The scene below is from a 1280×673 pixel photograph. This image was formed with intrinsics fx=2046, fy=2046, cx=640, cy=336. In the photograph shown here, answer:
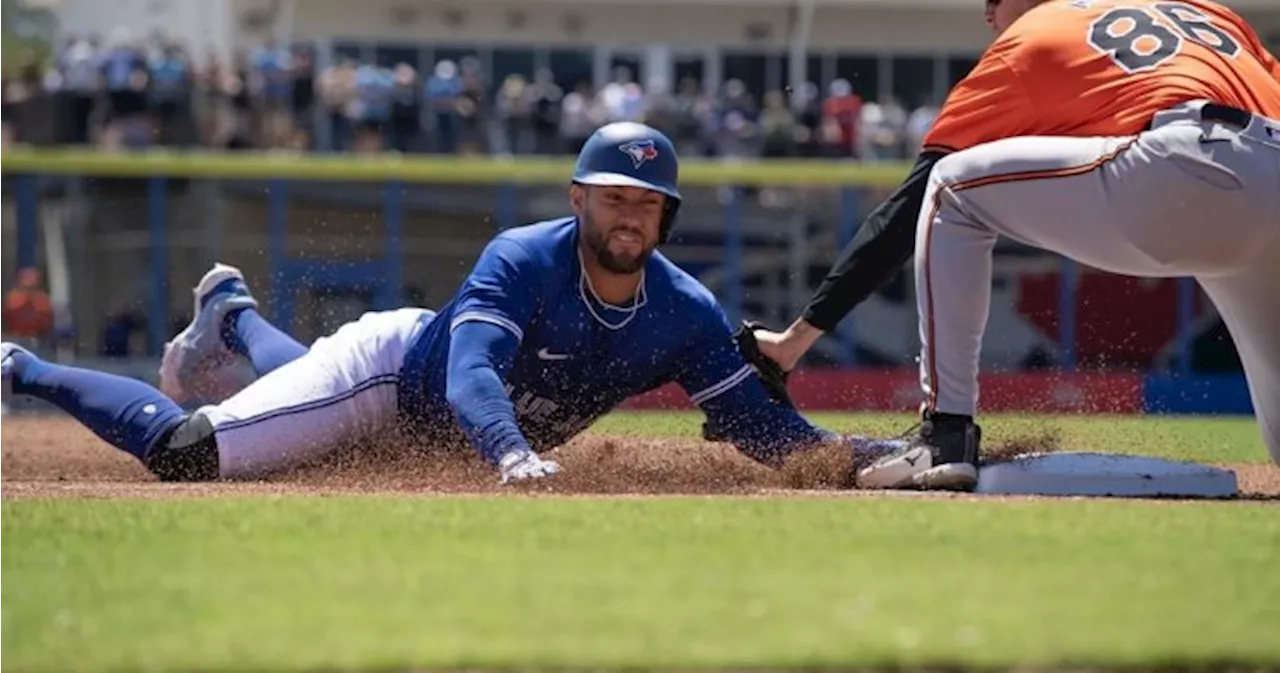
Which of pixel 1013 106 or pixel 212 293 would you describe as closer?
pixel 1013 106

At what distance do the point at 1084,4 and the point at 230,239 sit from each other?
16.7 m

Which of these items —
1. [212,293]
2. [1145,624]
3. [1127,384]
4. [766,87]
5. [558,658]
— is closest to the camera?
[558,658]

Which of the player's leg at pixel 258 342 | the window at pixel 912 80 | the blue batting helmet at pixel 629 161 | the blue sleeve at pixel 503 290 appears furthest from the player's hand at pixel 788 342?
the window at pixel 912 80

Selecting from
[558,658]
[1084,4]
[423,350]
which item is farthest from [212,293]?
[558,658]

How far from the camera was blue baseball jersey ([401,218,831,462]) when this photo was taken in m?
7.02

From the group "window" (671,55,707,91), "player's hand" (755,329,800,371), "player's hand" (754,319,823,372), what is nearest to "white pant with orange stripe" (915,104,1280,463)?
"player's hand" (754,319,823,372)

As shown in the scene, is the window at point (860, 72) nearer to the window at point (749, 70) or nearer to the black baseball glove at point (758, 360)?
the window at point (749, 70)

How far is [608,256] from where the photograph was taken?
7129 millimetres

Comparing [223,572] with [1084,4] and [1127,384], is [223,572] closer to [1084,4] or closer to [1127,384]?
[1084,4]

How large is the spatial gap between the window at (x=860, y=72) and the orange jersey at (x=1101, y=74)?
82.5 ft

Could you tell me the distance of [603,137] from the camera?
23.6 feet

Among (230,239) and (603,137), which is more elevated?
(603,137)

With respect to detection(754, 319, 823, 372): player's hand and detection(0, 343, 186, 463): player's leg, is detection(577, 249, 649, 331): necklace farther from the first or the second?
detection(0, 343, 186, 463): player's leg

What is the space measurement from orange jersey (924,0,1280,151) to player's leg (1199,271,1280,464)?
23.7 inches
